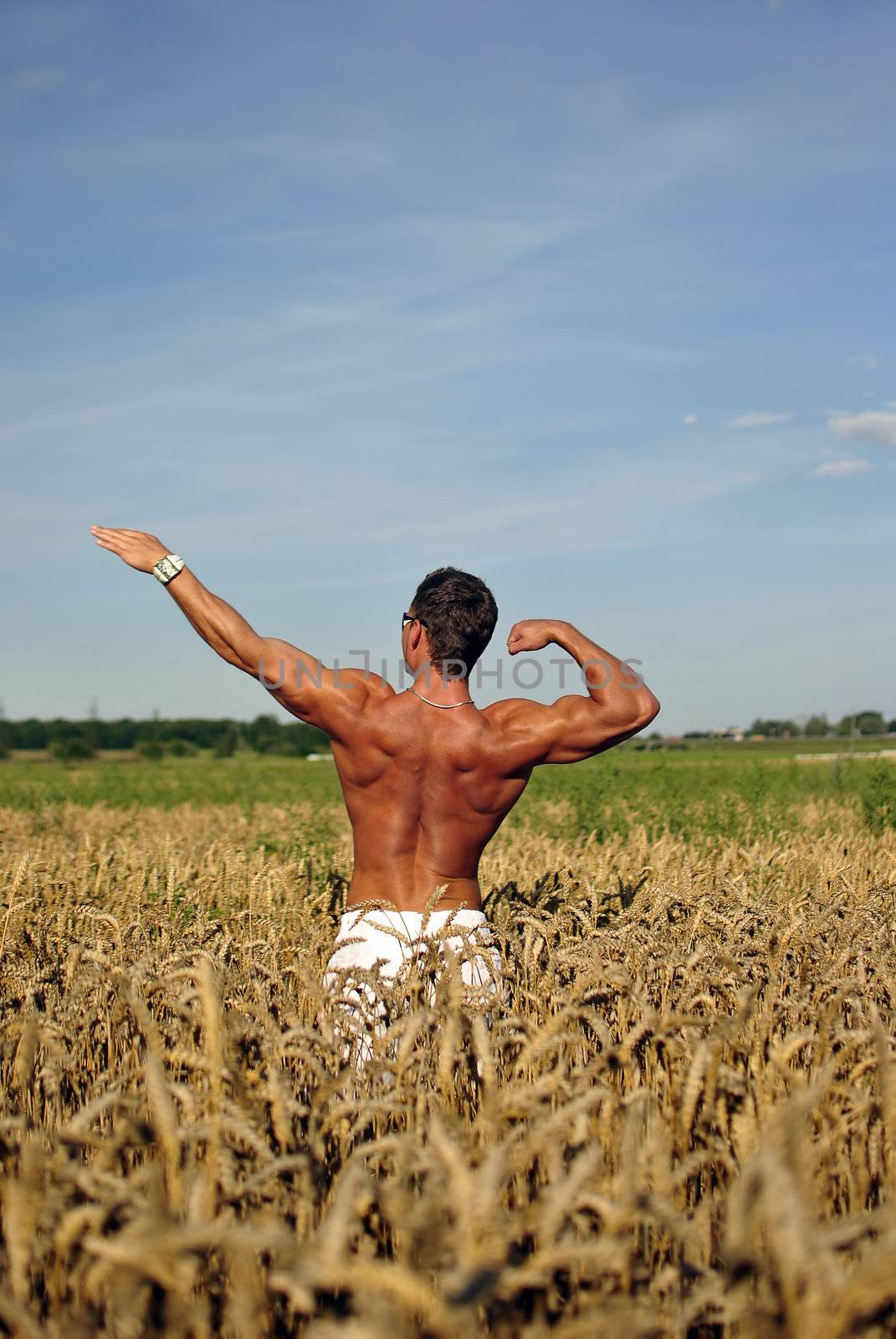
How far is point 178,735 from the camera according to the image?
106250 millimetres

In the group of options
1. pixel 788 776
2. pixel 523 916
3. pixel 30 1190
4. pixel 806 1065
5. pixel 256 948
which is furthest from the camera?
pixel 788 776

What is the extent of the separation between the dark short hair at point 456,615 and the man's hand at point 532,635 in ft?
0.55

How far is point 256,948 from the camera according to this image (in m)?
5.50

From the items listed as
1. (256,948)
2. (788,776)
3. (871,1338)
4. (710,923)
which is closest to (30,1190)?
(871,1338)

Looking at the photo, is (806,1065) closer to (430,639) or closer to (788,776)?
(430,639)

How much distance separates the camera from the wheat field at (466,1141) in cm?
192

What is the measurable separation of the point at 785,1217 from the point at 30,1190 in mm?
1343

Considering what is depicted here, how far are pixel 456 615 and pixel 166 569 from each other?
1257mm

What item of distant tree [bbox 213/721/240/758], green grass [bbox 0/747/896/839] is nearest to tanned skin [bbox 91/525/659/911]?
green grass [bbox 0/747/896/839]

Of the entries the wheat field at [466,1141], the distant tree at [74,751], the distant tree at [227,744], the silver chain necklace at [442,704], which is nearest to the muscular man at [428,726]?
the silver chain necklace at [442,704]

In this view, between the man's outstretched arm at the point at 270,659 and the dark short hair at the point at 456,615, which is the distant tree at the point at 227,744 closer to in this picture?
the man's outstretched arm at the point at 270,659

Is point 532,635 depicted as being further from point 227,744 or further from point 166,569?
point 227,744

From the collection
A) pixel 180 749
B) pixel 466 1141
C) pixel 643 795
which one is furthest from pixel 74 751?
pixel 466 1141

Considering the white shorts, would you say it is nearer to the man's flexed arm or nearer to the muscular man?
the muscular man
